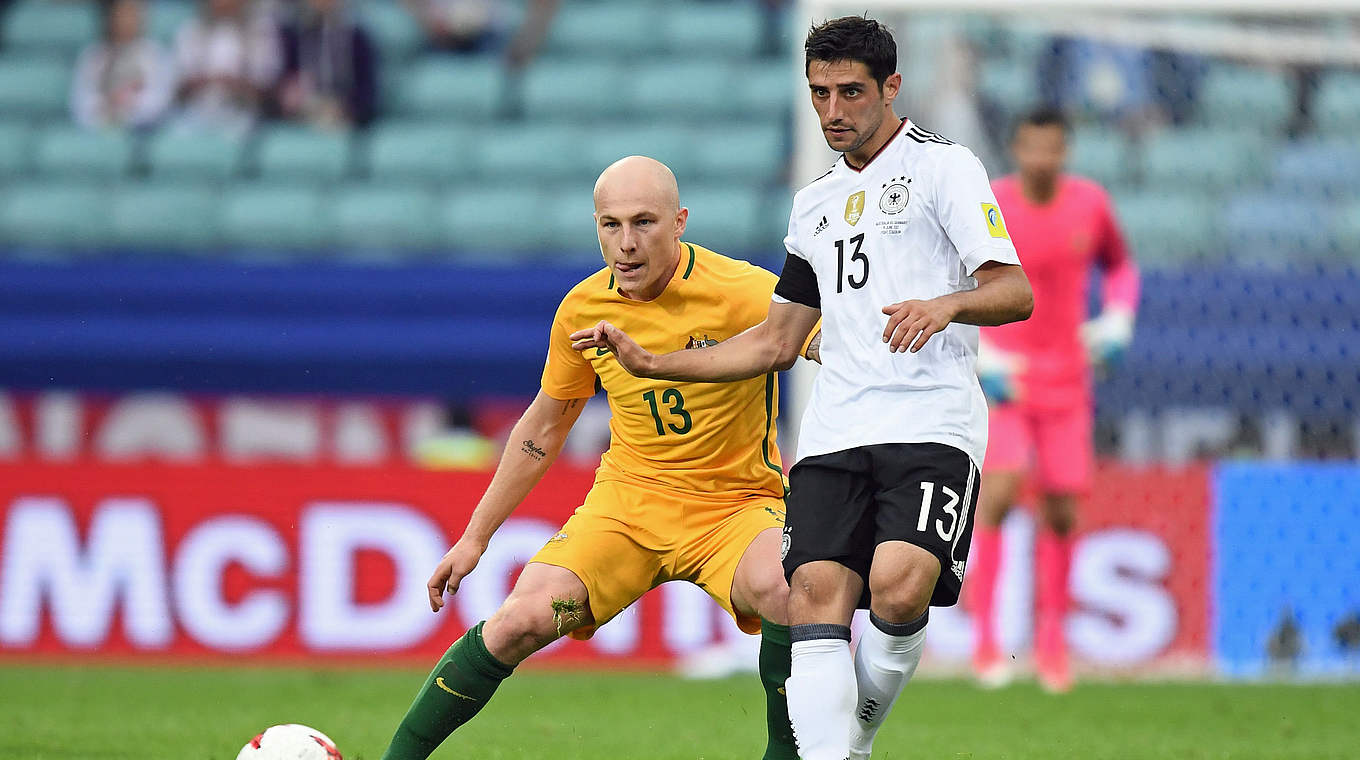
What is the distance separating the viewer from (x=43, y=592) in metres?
9.37

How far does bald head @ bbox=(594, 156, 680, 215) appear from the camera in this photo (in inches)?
187

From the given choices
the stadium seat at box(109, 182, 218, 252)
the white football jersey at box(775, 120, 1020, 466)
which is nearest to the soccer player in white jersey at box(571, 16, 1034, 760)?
the white football jersey at box(775, 120, 1020, 466)

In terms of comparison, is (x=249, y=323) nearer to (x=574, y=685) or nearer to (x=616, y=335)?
(x=574, y=685)

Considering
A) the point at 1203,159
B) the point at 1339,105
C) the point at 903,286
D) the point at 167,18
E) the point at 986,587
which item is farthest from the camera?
the point at 167,18

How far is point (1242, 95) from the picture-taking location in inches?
400

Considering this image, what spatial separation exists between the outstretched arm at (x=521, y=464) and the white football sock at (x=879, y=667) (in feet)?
3.47

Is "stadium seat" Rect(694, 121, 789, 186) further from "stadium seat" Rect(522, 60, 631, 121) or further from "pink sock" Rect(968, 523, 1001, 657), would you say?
"pink sock" Rect(968, 523, 1001, 657)

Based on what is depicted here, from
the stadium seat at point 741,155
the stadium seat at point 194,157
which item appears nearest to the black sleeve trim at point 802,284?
the stadium seat at point 741,155

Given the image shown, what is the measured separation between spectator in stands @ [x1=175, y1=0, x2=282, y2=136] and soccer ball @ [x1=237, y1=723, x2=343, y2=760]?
9.25 metres

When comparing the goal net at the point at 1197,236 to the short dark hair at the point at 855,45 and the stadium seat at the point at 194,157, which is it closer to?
the short dark hair at the point at 855,45

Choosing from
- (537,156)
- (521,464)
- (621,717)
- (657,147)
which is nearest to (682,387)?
(521,464)

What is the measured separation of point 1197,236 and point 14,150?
8604 mm

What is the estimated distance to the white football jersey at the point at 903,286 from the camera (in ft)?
14.5

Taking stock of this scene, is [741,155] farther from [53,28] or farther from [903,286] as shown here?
[903,286]
